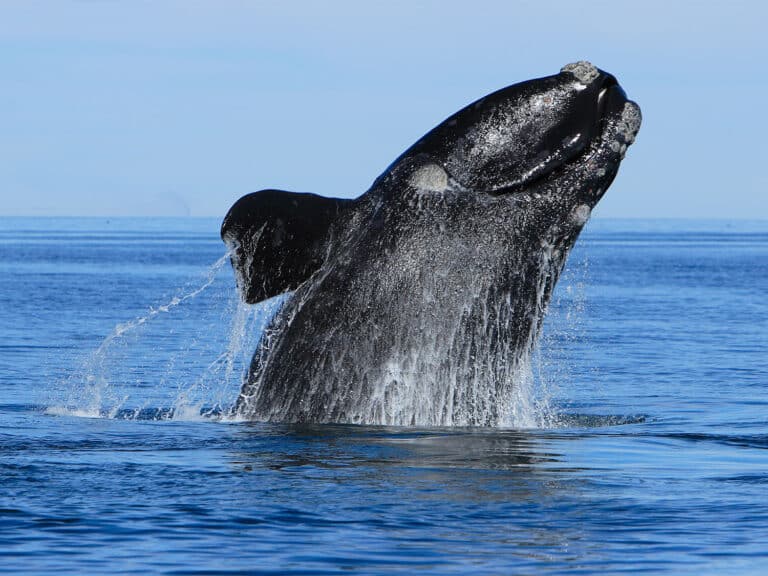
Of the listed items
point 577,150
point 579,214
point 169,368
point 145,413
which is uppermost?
point 577,150

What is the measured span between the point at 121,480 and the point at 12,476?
2.66 ft

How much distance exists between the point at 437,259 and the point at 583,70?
81.0 inches

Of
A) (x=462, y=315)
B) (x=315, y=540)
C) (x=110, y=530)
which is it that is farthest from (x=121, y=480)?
(x=462, y=315)

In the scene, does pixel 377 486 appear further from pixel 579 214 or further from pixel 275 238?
pixel 579 214

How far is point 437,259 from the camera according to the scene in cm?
1255

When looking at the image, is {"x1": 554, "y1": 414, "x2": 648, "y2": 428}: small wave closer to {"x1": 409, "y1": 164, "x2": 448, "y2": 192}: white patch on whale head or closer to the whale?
the whale

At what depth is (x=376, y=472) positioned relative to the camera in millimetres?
11297

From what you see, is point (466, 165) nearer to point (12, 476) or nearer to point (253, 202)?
point (253, 202)

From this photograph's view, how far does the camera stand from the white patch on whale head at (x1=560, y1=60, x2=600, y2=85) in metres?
12.7

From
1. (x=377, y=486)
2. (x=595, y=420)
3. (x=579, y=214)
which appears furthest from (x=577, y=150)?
(x=595, y=420)

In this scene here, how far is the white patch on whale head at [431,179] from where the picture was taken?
492 inches

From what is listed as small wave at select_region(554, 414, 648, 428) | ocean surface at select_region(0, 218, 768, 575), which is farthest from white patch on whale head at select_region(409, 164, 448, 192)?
small wave at select_region(554, 414, 648, 428)

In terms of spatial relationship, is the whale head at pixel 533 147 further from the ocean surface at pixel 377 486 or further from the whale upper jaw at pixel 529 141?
the ocean surface at pixel 377 486

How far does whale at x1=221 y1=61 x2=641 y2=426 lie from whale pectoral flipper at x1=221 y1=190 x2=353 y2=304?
0.7 inches
